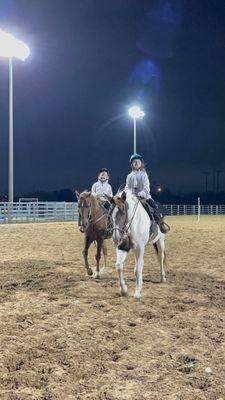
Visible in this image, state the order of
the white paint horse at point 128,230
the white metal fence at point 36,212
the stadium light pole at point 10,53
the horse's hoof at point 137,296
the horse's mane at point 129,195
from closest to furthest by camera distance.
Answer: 1. the horse's hoof at point 137,296
2. the white paint horse at point 128,230
3. the horse's mane at point 129,195
4. the white metal fence at point 36,212
5. the stadium light pole at point 10,53

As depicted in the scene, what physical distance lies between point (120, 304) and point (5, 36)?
93.4ft

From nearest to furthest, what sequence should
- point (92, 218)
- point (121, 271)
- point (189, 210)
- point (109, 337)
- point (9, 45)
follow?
point (109, 337) < point (121, 271) < point (92, 218) < point (9, 45) < point (189, 210)

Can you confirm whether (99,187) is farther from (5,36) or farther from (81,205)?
(5,36)

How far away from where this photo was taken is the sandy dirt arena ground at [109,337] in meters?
3.93

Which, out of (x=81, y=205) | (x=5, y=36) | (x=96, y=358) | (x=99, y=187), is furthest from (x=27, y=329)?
(x=5, y=36)

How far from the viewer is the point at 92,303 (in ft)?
23.6

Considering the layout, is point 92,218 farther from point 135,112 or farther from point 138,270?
point 135,112

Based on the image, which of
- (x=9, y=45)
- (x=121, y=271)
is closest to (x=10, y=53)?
(x=9, y=45)

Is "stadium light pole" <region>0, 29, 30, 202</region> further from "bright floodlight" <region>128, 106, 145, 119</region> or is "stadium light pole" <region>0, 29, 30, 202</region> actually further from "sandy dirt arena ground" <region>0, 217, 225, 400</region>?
"sandy dirt arena ground" <region>0, 217, 225, 400</region>

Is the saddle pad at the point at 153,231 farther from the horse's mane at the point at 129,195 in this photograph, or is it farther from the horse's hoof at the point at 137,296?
the horse's hoof at the point at 137,296

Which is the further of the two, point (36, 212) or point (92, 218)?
point (36, 212)

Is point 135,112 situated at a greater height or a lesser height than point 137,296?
greater

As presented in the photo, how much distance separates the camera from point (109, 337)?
5.39 m

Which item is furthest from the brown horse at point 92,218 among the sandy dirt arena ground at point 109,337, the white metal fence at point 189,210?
the white metal fence at point 189,210
